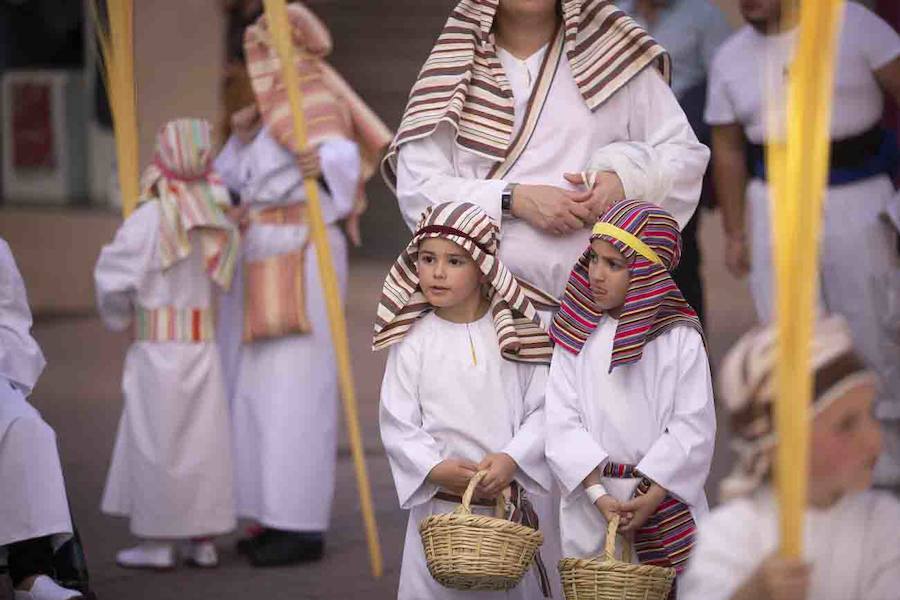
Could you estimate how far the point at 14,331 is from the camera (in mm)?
5160

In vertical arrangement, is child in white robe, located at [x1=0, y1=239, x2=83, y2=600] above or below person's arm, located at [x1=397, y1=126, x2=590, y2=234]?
below

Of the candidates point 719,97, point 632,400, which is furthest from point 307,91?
point 632,400

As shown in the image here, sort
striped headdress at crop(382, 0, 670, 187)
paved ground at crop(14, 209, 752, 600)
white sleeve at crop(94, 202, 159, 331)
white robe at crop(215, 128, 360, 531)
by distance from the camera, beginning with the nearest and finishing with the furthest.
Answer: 1. striped headdress at crop(382, 0, 670, 187)
2. paved ground at crop(14, 209, 752, 600)
3. white sleeve at crop(94, 202, 159, 331)
4. white robe at crop(215, 128, 360, 531)

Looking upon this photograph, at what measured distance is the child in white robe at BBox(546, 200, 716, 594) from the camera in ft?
14.4

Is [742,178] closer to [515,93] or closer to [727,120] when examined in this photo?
[727,120]

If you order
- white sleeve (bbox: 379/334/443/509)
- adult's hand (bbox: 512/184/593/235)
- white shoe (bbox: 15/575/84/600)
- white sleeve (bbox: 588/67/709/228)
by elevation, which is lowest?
white shoe (bbox: 15/575/84/600)

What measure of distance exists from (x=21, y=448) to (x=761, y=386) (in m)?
2.51

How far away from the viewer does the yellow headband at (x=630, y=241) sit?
4367mm

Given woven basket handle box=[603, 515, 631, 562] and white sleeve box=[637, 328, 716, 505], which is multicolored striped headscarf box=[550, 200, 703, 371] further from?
woven basket handle box=[603, 515, 631, 562]

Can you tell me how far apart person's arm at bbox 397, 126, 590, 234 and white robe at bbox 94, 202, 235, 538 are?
5.38ft

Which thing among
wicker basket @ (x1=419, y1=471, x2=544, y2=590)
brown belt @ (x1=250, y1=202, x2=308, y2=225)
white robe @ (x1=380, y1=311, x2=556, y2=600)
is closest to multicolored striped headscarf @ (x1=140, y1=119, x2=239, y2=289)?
brown belt @ (x1=250, y1=202, x2=308, y2=225)

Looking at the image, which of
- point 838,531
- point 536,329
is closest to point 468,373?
point 536,329

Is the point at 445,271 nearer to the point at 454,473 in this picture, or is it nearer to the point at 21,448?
the point at 454,473

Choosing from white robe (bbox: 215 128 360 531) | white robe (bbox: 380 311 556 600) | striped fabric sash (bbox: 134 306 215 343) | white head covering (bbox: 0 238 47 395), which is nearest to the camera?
white robe (bbox: 380 311 556 600)
